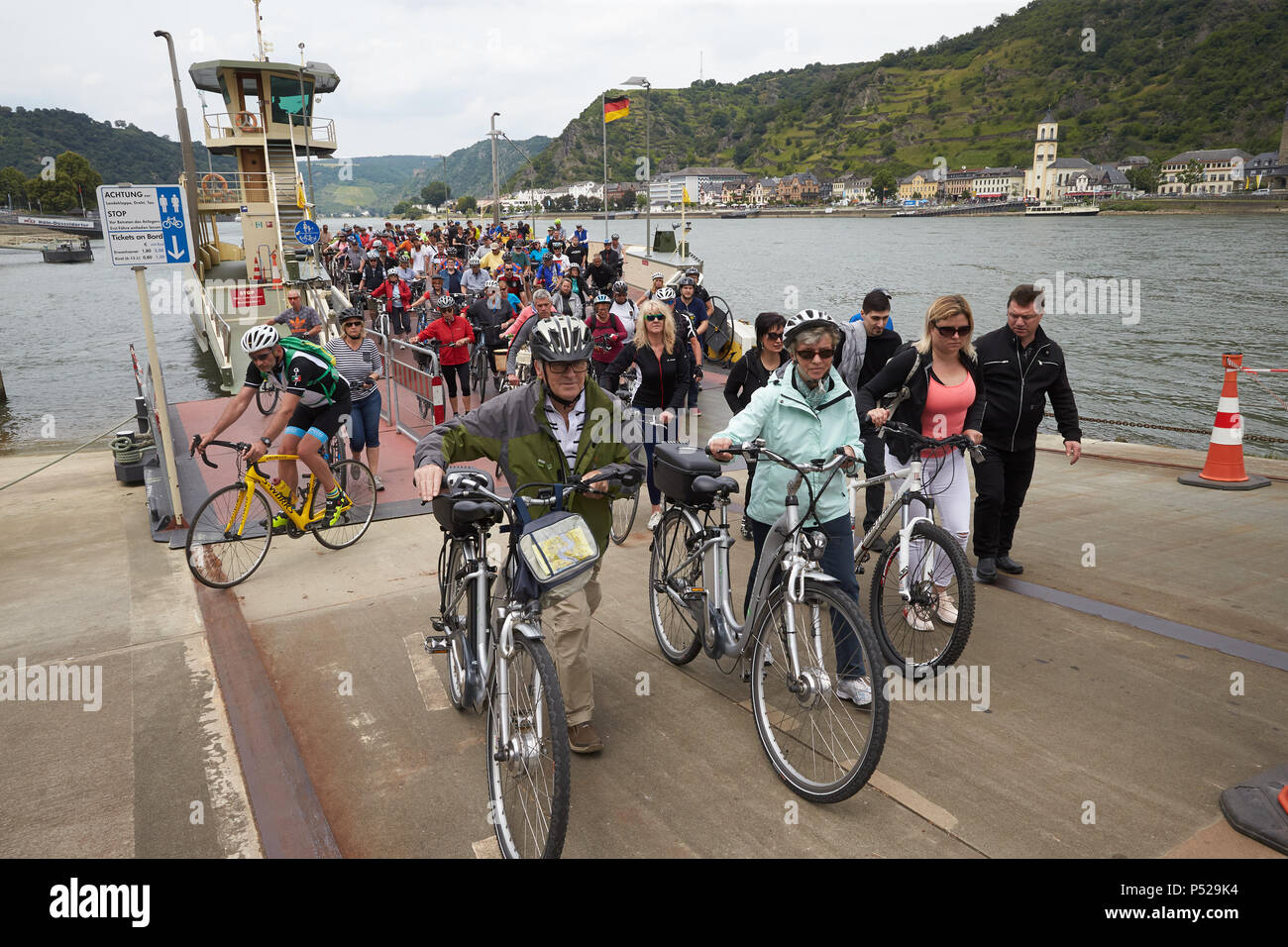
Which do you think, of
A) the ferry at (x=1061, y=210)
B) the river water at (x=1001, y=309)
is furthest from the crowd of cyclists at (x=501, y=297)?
the ferry at (x=1061, y=210)

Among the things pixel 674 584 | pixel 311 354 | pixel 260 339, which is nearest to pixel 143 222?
pixel 260 339

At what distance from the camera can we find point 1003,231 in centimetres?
10081

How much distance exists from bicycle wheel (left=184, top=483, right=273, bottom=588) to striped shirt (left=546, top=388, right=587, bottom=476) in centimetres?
356

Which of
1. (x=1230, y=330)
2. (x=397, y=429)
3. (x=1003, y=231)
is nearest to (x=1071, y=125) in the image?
(x=1003, y=231)

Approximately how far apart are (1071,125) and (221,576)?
162 metres

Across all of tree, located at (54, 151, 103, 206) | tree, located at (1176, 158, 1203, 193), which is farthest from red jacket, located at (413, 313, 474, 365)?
tree, located at (1176, 158, 1203, 193)

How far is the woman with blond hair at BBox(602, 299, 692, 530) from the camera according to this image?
7129 millimetres

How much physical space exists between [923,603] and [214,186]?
105ft

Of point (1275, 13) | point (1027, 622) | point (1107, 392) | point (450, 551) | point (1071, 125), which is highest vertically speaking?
point (1275, 13)

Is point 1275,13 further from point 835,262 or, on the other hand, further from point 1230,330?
point 1230,330

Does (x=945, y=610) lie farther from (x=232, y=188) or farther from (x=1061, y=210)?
(x=1061, y=210)

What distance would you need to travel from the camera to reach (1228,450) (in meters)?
8.01

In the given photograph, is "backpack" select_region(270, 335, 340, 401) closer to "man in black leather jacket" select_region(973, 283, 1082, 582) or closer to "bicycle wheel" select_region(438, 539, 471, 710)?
"bicycle wheel" select_region(438, 539, 471, 710)

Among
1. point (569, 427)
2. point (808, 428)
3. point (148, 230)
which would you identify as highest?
point (148, 230)
